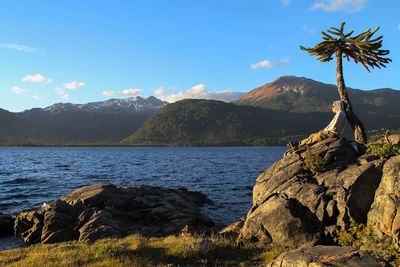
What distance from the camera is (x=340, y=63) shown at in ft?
82.2

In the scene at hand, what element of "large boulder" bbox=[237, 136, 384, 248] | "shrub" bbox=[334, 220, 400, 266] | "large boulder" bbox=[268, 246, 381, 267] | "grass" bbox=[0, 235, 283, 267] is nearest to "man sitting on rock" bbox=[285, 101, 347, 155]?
"large boulder" bbox=[237, 136, 384, 248]

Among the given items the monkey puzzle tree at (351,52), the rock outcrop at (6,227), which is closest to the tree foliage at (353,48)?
the monkey puzzle tree at (351,52)

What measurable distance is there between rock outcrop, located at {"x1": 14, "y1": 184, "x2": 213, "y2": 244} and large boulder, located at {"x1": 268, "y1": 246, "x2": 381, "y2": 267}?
13138mm

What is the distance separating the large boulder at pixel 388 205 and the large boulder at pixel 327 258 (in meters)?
2.69

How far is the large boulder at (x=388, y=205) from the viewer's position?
14.6 metres

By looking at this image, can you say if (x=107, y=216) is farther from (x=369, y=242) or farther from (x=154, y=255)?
(x=369, y=242)

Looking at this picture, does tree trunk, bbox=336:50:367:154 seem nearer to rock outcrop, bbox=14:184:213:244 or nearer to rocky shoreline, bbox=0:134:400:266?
rocky shoreline, bbox=0:134:400:266

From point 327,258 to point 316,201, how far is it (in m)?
6.66

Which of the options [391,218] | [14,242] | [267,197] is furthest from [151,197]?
[391,218]

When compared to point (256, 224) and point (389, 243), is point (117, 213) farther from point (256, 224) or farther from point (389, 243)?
point (389, 243)

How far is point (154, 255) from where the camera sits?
15.5m

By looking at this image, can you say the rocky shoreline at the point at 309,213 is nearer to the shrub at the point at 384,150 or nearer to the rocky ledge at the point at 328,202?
the rocky ledge at the point at 328,202

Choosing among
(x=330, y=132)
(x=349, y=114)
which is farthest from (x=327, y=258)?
(x=349, y=114)

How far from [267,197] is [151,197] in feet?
58.0
